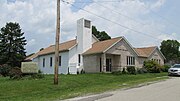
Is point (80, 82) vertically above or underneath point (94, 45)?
underneath

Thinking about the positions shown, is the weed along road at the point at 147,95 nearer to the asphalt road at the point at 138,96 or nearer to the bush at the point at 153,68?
the asphalt road at the point at 138,96

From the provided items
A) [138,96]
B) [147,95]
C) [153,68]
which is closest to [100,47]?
[153,68]

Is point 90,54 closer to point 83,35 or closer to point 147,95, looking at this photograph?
point 83,35

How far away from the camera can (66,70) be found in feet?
130

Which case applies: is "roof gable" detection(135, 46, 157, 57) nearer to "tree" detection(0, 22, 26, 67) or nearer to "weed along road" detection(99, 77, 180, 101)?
"tree" detection(0, 22, 26, 67)

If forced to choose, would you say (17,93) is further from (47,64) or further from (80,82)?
(47,64)

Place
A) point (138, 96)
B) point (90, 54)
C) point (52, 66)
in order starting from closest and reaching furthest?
1. point (138, 96)
2. point (90, 54)
3. point (52, 66)

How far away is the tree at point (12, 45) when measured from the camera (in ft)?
205

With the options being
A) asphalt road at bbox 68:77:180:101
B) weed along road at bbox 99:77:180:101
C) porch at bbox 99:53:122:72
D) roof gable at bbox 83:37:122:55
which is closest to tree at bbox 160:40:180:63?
porch at bbox 99:53:122:72

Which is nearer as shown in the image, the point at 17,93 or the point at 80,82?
the point at 17,93

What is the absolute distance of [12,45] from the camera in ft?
210

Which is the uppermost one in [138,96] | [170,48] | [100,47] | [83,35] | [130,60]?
[170,48]

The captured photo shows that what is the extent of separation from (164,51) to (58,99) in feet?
254

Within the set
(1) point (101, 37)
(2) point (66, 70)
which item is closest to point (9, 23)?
(1) point (101, 37)
